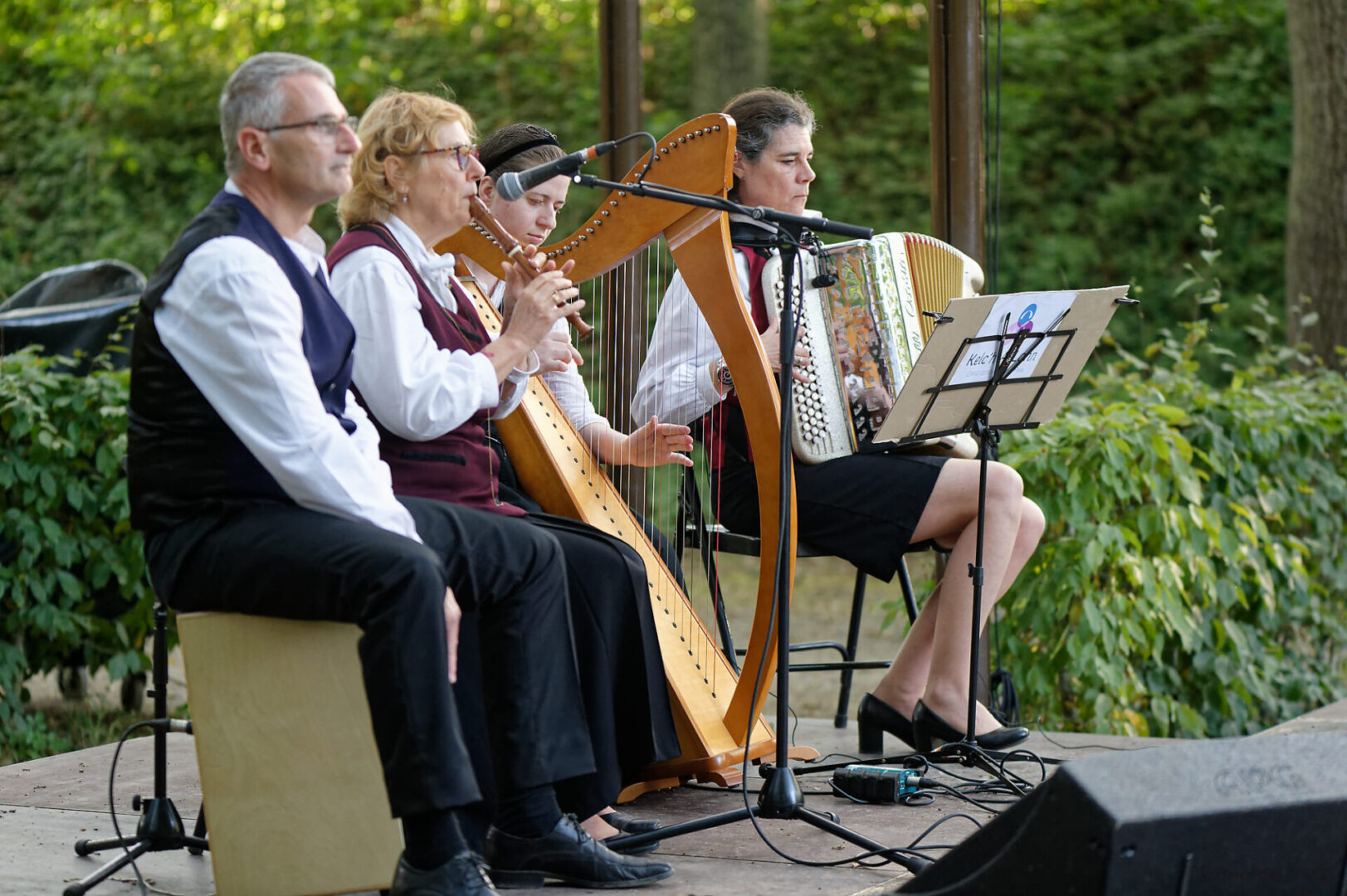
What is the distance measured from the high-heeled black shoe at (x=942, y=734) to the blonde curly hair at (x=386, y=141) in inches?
63.3

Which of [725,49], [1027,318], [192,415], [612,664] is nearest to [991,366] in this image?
[1027,318]

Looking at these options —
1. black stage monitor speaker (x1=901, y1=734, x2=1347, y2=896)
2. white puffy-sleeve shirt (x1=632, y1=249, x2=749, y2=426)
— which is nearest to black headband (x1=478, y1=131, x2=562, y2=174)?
white puffy-sleeve shirt (x1=632, y1=249, x2=749, y2=426)

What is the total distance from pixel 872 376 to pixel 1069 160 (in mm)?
5513

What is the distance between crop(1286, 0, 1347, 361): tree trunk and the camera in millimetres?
5863

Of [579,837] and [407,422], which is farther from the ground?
[407,422]

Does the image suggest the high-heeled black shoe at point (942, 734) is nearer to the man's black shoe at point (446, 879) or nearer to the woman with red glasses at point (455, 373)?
the woman with red glasses at point (455, 373)

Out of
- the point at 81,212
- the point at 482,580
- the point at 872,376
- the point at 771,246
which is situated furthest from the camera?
the point at 81,212

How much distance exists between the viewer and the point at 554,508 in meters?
2.90

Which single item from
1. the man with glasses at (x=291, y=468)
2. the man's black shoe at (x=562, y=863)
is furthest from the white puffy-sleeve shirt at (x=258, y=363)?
the man's black shoe at (x=562, y=863)

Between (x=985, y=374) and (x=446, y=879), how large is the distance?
148cm

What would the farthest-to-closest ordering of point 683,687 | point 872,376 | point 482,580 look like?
point 872,376
point 683,687
point 482,580

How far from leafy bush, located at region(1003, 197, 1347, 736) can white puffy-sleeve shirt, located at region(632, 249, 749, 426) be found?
3.59 ft

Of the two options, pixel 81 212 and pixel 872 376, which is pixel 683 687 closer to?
pixel 872 376

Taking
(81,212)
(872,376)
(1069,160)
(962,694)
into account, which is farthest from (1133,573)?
(81,212)
